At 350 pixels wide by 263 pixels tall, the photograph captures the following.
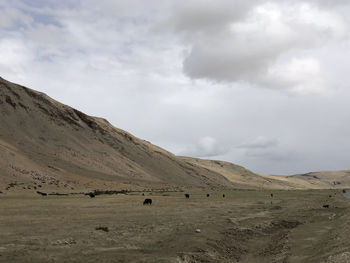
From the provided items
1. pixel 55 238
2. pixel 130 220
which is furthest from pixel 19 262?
pixel 130 220

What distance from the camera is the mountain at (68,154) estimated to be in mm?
83631

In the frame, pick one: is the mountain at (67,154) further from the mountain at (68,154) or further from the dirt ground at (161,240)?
the dirt ground at (161,240)

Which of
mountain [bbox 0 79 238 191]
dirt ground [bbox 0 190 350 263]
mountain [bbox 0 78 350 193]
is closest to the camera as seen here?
dirt ground [bbox 0 190 350 263]

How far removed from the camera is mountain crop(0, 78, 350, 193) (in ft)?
274

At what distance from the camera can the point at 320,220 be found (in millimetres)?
33156

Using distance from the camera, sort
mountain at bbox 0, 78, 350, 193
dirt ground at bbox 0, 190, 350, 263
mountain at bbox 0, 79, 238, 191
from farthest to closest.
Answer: mountain at bbox 0, 79, 238, 191, mountain at bbox 0, 78, 350, 193, dirt ground at bbox 0, 190, 350, 263

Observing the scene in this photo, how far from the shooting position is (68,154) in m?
110

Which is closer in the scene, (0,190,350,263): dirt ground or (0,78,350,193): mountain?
(0,190,350,263): dirt ground

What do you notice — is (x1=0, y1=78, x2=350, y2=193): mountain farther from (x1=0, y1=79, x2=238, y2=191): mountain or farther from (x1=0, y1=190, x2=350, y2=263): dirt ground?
(x1=0, y1=190, x2=350, y2=263): dirt ground

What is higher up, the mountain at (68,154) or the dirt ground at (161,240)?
the mountain at (68,154)

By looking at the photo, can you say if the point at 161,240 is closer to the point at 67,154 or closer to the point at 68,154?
the point at 67,154

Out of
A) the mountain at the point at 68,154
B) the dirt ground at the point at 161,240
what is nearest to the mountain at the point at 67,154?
the mountain at the point at 68,154

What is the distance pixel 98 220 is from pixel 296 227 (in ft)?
47.3

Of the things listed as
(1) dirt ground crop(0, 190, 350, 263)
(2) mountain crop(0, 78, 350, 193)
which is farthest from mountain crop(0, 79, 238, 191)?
(1) dirt ground crop(0, 190, 350, 263)
